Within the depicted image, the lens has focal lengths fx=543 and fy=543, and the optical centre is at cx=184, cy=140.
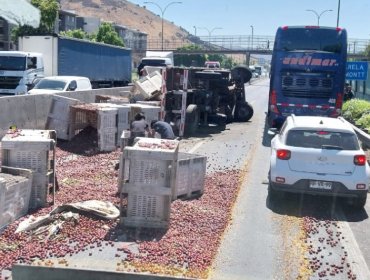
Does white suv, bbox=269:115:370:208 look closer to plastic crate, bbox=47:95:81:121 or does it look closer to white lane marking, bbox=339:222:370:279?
white lane marking, bbox=339:222:370:279

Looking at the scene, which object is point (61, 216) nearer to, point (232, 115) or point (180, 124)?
point (180, 124)

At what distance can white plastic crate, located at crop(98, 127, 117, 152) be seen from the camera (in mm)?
14965

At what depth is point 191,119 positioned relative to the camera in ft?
65.6

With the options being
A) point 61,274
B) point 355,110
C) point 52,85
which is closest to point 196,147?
point 52,85

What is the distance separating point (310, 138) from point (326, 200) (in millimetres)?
1438

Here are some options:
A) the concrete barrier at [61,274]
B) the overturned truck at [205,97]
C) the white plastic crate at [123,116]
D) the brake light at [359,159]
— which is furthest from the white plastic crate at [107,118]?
the concrete barrier at [61,274]

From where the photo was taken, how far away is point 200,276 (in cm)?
651

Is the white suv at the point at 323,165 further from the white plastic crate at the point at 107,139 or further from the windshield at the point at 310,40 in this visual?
the windshield at the point at 310,40

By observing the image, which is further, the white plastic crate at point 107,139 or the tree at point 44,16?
the tree at point 44,16

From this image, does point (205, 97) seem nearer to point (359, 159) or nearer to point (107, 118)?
point (107, 118)

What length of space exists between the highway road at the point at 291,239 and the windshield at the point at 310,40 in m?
8.30

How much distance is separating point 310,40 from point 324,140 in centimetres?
1060

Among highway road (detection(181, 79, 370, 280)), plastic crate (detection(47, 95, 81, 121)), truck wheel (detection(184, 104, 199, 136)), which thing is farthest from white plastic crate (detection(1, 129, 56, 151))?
truck wheel (detection(184, 104, 199, 136))

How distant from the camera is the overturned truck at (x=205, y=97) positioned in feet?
65.4
